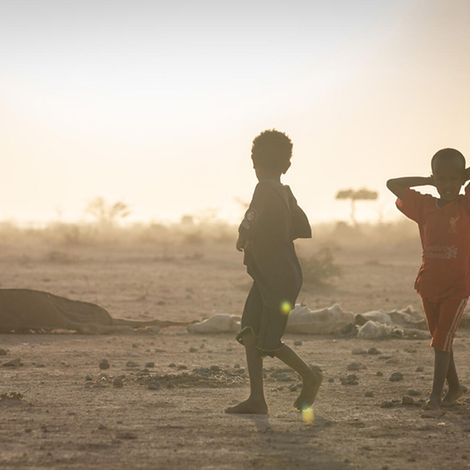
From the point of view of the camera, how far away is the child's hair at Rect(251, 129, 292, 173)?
7.12 metres

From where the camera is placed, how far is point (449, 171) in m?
7.26

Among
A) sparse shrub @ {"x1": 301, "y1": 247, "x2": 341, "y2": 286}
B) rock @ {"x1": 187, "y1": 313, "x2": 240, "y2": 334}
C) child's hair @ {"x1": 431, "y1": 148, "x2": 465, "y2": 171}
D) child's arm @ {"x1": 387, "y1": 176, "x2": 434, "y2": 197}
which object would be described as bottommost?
rock @ {"x1": 187, "y1": 313, "x2": 240, "y2": 334}

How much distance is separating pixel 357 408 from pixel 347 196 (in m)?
71.2

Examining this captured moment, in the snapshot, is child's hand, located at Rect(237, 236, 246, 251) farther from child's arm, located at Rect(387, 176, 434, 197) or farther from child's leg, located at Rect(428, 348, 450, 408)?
child's leg, located at Rect(428, 348, 450, 408)

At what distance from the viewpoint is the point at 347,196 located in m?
77.9

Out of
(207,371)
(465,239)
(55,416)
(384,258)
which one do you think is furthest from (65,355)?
(384,258)

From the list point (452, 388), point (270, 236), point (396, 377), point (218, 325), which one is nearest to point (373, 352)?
point (396, 377)

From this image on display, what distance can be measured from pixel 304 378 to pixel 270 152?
1.58 metres

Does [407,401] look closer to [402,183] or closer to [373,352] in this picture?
[402,183]

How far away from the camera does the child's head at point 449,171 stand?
7.23m

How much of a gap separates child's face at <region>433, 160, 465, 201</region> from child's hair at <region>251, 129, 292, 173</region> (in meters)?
1.10

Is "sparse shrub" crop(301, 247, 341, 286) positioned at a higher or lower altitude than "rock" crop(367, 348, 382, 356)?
higher

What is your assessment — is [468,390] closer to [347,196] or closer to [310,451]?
[310,451]

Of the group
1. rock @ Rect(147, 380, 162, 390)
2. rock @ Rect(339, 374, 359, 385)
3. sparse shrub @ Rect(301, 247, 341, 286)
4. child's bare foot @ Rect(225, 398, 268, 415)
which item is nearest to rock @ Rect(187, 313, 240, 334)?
rock @ Rect(339, 374, 359, 385)
